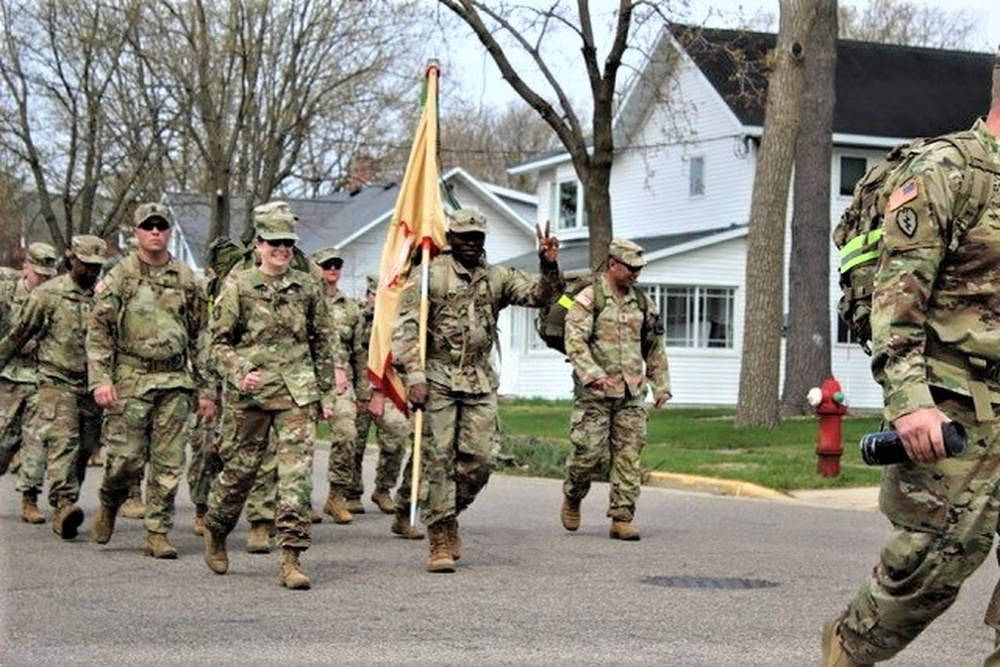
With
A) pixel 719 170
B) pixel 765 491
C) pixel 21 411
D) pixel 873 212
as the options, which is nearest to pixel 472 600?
pixel 873 212

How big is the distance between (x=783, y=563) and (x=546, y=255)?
2.53 metres

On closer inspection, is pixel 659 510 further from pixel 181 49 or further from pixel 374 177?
pixel 374 177

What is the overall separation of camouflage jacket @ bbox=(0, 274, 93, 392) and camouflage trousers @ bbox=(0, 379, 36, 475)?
0.98 m

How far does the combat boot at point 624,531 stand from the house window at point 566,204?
3175 cm

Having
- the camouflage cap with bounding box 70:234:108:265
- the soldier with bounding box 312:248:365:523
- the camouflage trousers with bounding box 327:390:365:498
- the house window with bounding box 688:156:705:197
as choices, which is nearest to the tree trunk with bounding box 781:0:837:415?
the house window with bounding box 688:156:705:197

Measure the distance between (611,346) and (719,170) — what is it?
88.3 ft

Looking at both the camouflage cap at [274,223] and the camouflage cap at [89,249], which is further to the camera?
the camouflage cap at [89,249]

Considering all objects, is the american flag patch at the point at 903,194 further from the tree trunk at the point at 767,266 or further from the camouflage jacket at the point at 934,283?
the tree trunk at the point at 767,266

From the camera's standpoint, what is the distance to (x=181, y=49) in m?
36.6

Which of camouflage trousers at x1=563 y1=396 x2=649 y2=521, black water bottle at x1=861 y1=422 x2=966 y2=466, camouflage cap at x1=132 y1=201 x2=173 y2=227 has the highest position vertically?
camouflage cap at x1=132 y1=201 x2=173 y2=227

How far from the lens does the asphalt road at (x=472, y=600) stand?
7.63 m

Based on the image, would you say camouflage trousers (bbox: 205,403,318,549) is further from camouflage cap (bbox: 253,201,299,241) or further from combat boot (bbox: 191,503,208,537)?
combat boot (bbox: 191,503,208,537)

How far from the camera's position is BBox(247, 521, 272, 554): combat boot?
36.9 feet

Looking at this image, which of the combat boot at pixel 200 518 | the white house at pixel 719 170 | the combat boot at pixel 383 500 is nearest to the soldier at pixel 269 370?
the combat boot at pixel 200 518
